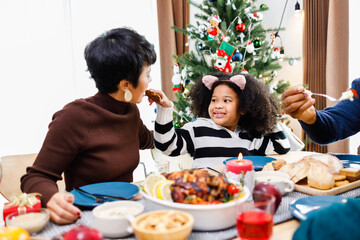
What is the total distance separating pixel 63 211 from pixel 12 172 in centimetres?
123

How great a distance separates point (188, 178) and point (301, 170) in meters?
0.50

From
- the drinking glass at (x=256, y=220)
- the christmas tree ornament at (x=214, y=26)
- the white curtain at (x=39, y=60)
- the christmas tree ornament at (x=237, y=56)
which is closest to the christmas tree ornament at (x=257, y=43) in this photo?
the christmas tree ornament at (x=237, y=56)

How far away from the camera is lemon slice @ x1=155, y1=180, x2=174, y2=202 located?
856mm

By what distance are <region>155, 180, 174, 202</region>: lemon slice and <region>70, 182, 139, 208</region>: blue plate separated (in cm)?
19

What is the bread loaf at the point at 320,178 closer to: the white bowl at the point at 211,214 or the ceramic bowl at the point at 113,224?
the white bowl at the point at 211,214

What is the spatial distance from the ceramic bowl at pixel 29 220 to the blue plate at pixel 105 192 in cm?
14

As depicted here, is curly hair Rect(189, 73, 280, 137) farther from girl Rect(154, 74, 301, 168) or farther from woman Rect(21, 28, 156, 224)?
woman Rect(21, 28, 156, 224)

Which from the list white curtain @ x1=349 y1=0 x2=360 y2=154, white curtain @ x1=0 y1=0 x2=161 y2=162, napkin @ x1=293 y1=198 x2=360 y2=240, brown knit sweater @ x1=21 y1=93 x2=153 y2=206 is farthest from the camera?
white curtain @ x1=349 y1=0 x2=360 y2=154

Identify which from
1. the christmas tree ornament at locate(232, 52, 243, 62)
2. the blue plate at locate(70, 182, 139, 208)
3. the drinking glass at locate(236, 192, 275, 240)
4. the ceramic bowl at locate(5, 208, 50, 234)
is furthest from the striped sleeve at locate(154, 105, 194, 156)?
the christmas tree ornament at locate(232, 52, 243, 62)

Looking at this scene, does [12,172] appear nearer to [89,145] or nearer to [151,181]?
[89,145]

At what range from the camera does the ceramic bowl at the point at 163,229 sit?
0.64 metres

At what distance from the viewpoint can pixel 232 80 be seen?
187 cm

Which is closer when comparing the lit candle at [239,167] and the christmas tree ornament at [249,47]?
the lit candle at [239,167]

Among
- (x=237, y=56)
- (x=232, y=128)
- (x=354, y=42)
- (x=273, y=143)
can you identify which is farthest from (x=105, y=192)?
(x=354, y=42)
